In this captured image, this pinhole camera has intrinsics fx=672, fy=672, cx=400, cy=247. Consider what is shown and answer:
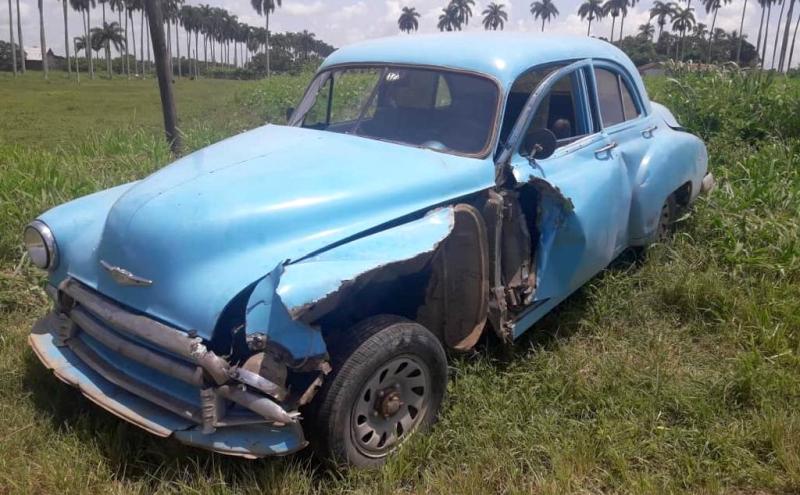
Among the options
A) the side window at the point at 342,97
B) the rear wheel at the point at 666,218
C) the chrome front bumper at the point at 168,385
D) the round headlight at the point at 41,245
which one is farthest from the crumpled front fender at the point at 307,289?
the rear wheel at the point at 666,218

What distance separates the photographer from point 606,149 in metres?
4.32

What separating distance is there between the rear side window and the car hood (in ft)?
4.96

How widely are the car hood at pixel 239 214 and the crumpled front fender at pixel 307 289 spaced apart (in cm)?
10

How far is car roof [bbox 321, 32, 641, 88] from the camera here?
388 centimetres

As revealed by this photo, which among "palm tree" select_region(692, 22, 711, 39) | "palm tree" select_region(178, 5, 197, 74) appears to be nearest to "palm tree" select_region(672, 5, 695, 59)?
"palm tree" select_region(692, 22, 711, 39)

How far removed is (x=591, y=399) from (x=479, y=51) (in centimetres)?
208

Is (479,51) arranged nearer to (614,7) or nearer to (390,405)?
(390,405)

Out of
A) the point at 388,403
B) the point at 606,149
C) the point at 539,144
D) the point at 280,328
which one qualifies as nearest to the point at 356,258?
the point at 280,328

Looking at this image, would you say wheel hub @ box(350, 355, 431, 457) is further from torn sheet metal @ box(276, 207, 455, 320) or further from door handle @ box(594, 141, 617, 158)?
door handle @ box(594, 141, 617, 158)

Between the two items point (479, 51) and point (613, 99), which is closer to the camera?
point (479, 51)

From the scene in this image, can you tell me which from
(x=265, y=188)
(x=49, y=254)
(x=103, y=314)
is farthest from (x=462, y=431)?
(x=49, y=254)

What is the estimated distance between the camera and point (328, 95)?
178 inches

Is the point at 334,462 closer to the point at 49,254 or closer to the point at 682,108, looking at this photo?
the point at 49,254

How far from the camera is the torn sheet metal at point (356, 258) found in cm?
255
